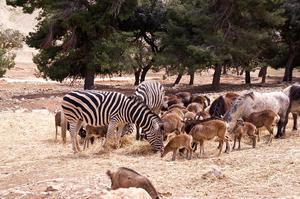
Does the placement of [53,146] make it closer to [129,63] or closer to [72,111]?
[72,111]

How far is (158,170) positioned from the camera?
1194 cm

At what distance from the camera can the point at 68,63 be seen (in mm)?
33656

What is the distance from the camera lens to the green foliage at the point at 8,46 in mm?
34969

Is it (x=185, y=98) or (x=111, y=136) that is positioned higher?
(x=185, y=98)

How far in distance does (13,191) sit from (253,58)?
27231 mm

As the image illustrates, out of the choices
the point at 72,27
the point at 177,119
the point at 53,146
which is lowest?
the point at 53,146

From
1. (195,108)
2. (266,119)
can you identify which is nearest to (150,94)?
(195,108)

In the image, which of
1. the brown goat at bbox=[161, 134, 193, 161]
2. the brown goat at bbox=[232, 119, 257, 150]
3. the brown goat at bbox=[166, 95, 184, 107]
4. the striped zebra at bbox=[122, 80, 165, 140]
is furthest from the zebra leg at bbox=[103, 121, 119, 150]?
the brown goat at bbox=[166, 95, 184, 107]

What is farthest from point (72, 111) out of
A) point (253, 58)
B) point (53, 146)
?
point (253, 58)

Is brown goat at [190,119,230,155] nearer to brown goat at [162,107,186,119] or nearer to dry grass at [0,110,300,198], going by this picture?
dry grass at [0,110,300,198]

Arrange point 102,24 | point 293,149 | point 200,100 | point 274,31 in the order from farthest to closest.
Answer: point 274,31, point 102,24, point 200,100, point 293,149

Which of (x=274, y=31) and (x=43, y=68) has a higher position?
(x=274, y=31)

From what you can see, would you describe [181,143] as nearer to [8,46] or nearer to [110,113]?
[110,113]

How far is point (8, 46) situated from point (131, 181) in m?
51.3
